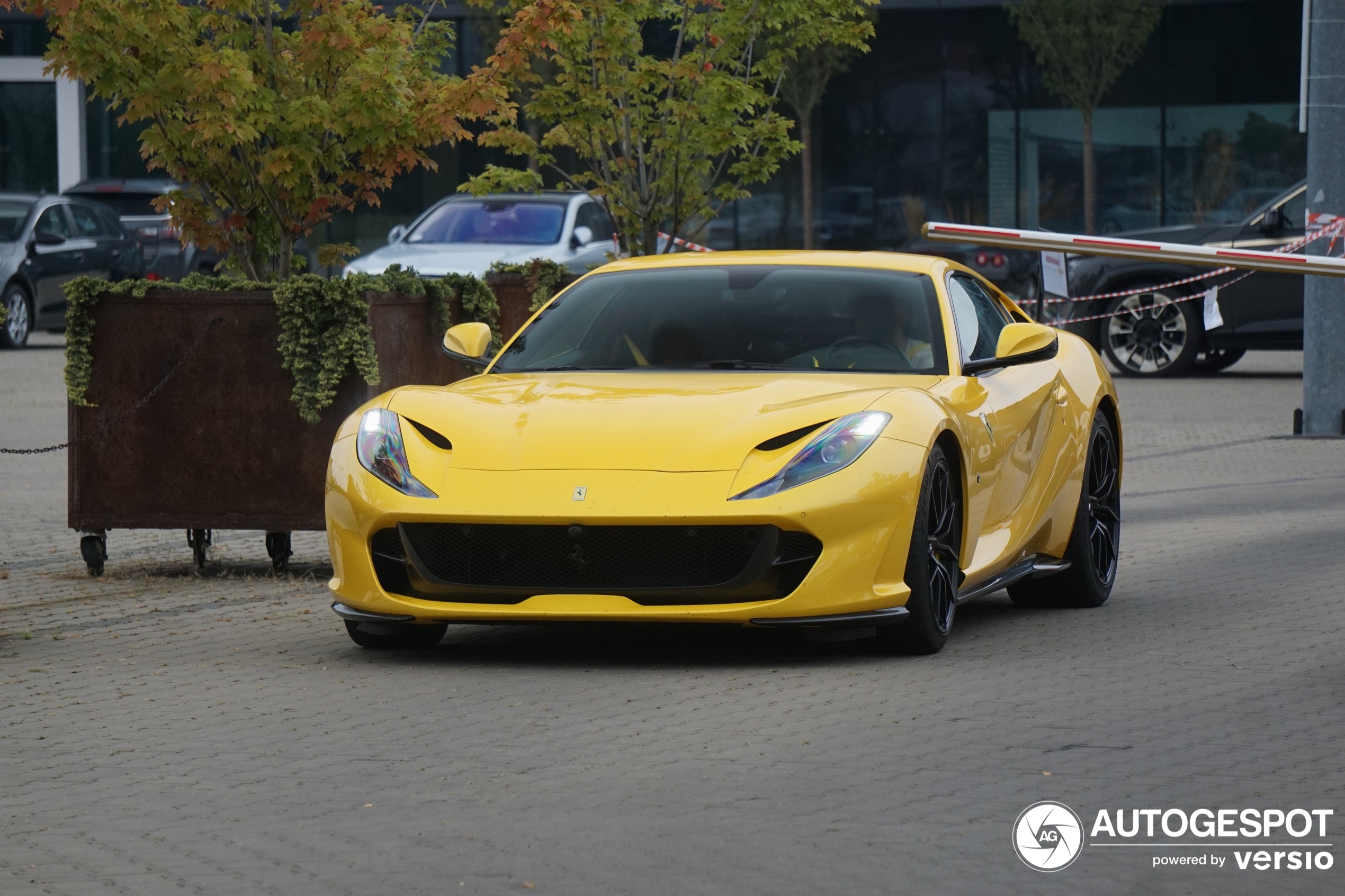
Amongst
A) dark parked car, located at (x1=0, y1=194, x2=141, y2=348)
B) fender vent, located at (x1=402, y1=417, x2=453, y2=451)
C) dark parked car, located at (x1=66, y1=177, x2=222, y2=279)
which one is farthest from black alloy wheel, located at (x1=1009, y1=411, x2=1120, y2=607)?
dark parked car, located at (x1=66, y1=177, x2=222, y2=279)

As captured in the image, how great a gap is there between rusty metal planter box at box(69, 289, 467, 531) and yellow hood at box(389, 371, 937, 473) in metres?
1.94

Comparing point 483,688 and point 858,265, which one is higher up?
point 858,265

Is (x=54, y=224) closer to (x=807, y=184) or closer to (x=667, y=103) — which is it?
(x=667, y=103)

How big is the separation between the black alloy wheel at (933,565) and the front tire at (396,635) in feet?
4.85

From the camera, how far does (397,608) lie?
7141mm

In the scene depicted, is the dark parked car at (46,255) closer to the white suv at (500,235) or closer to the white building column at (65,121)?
the white suv at (500,235)

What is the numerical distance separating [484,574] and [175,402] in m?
3.04

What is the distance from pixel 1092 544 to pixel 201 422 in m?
3.74

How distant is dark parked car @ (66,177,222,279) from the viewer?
97.6 ft

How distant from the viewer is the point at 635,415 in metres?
7.19

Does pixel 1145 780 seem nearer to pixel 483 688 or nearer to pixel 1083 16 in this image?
pixel 483 688

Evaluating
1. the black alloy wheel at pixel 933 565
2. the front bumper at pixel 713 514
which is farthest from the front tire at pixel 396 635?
the black alloy wheel at pixel 933 565

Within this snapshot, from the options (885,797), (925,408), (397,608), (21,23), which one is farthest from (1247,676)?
(21,23)

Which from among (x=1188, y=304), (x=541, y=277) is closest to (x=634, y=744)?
(x=541, y=277)
